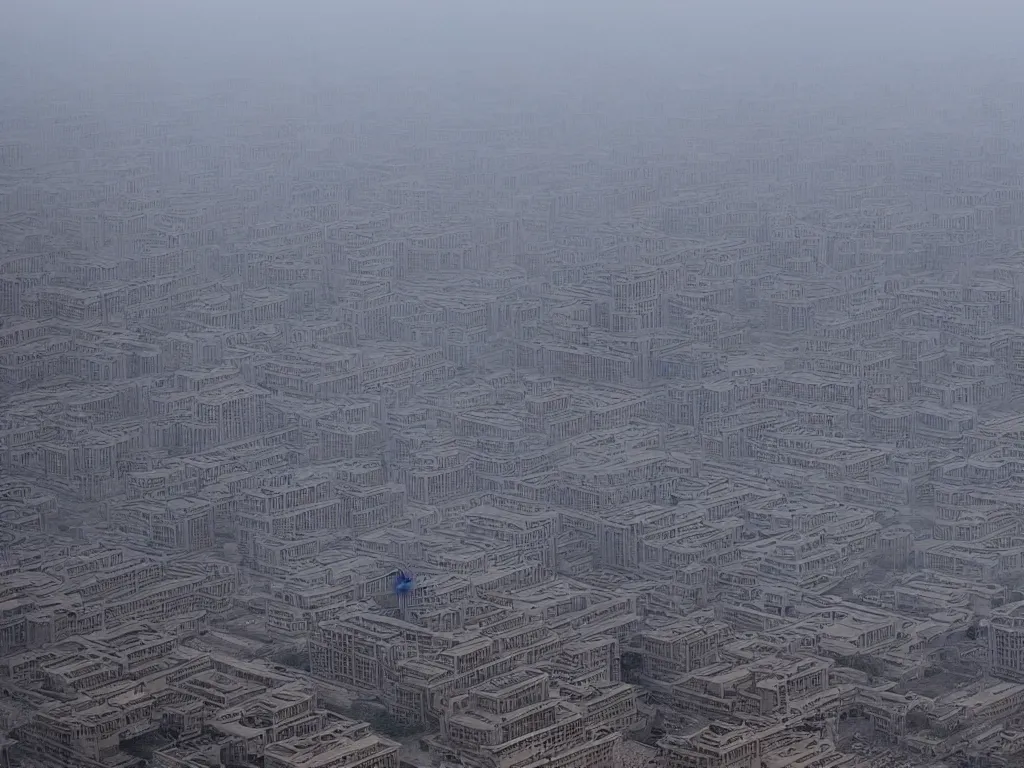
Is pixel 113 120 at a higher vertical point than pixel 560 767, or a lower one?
higher

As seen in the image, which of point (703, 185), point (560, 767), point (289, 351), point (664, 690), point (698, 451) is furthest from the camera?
point (703, 185)

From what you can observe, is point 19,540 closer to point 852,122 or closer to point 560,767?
point 560,767

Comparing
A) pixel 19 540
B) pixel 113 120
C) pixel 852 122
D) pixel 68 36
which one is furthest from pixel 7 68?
pixel 852 122

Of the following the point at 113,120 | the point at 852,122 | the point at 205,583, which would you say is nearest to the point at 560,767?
the point at 205,583

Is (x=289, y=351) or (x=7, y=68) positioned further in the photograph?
(x=289, y=351)

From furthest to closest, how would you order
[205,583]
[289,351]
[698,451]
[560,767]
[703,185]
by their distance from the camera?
1. [703,185]
2. [289,351]
3. [698,451]
4. [205,583]
5. [560,767]

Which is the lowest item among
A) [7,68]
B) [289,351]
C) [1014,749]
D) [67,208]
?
[1014,749]

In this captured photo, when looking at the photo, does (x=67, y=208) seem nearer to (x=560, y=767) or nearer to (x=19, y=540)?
(x=19, y=540)
